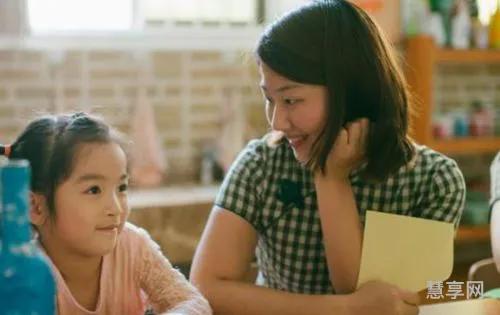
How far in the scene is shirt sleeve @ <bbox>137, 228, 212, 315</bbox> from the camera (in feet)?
3.92

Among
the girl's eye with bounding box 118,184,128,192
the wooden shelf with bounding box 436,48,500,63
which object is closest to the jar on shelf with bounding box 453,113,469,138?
the wooden shelf with bounding box 436,48,500,63

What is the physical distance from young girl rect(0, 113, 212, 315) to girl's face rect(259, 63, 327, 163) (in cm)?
32

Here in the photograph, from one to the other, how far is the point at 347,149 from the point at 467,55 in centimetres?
235

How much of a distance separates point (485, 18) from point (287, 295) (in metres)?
2.76

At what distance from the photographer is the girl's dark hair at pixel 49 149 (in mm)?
1100

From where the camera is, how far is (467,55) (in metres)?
3.55

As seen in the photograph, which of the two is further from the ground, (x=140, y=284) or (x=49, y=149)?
(x=49, y=149)

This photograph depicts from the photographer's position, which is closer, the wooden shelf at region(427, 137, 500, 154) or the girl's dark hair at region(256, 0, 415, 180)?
the girl's dark hair at region(256, 0, 415, 180)

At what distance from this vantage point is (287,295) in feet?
4.27

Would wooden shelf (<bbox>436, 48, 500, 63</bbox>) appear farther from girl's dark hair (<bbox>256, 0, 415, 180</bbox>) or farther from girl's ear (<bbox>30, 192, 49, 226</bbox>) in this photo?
girl's ear (<bbox>30, 192, 49, 226</bbox>)

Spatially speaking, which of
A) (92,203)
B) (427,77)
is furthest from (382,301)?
(427,77)

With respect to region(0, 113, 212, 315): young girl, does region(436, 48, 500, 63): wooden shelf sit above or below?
above

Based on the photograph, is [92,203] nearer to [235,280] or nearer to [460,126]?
[235,280]

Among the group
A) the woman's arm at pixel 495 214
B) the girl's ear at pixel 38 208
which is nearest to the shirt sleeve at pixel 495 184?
the woman's arm at pixel 495 214
